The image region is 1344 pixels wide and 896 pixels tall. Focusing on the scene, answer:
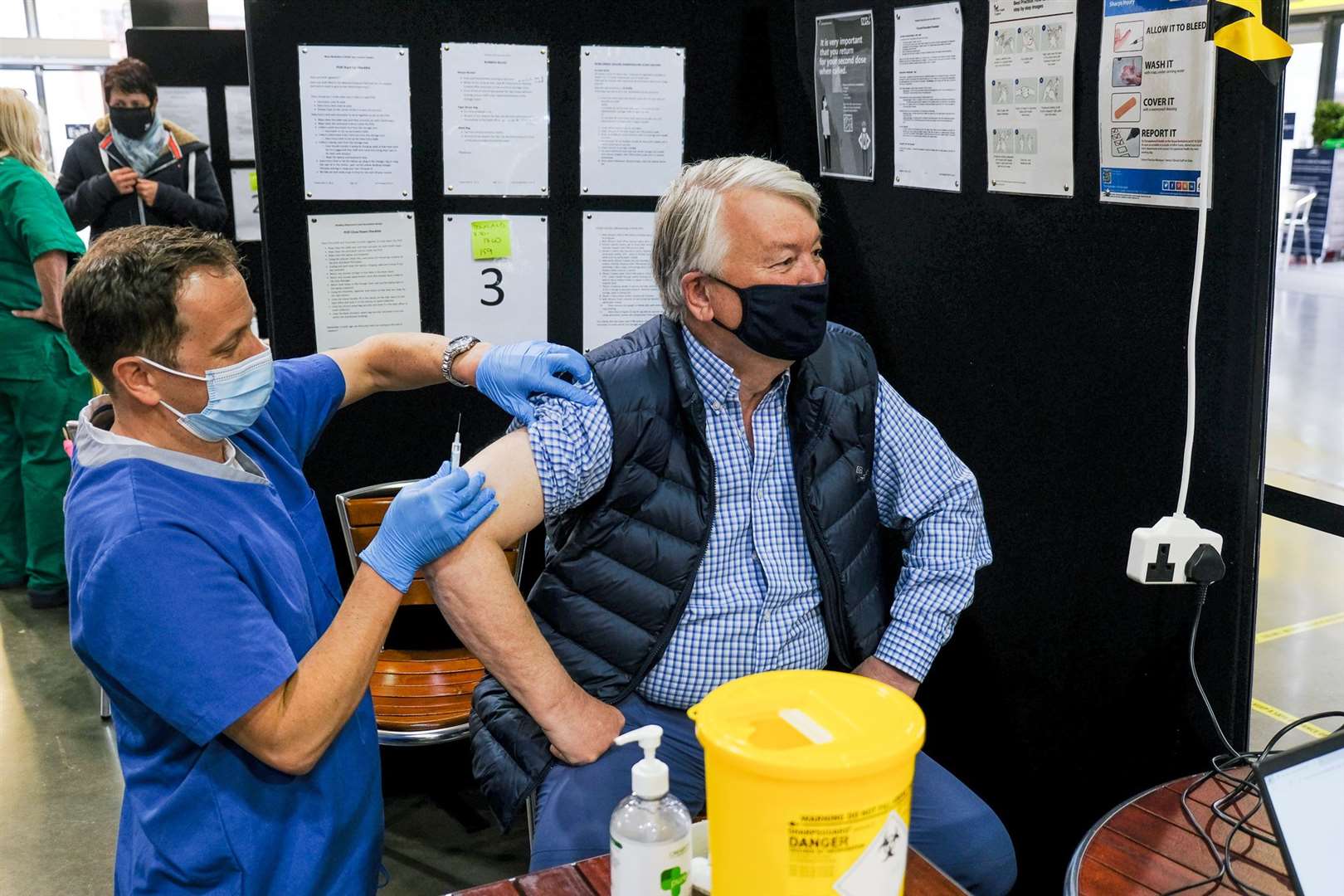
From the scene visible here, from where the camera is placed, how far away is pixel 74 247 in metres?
4.16

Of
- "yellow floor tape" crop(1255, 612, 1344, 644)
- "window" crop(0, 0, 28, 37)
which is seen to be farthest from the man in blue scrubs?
"window" crop(0, 0, 28, 37)

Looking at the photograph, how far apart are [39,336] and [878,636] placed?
3.56 metres

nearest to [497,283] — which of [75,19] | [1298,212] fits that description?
[1298,212]

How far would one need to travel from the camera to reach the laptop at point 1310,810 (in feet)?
3.37

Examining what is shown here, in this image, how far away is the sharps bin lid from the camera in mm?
896

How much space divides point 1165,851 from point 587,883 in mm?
658

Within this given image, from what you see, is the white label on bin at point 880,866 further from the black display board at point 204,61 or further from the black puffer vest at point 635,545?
the black display board at point 204,61

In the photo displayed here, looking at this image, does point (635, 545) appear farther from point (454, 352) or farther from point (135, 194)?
point (135, 194)

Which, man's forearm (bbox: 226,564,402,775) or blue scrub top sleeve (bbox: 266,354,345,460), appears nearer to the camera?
man's forearm (bbox: 226,564,402,775)

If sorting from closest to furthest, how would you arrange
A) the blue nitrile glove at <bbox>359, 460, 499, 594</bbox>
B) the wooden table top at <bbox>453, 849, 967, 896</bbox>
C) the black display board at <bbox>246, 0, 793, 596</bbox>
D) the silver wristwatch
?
the wooden table top at <bbox>453, 849, 967, 896</bbox> → the blue nitrile glove at <bbox>359, 460, 499, 594</bbox> → the silver wristwatch → the black display board at <bbox>246, 0, 793, 596</bbox>

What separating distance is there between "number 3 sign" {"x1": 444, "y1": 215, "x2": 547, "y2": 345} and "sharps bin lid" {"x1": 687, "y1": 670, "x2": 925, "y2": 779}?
1.86m

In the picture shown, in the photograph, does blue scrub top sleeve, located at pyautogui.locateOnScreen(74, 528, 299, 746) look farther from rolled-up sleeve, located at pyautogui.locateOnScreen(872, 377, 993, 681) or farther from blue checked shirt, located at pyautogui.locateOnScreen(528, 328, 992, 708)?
rolled-up sleeve, located at pyautogui.locateOnScreen(872, 377, 993, 681)

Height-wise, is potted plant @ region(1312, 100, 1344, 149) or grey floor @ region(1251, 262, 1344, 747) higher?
potted plant @ region(1312, 100, 1344, 149)

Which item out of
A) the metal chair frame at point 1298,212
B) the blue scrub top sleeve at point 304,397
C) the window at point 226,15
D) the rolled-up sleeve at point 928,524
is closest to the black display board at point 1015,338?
the rolled-up sleeve at point 928,524
